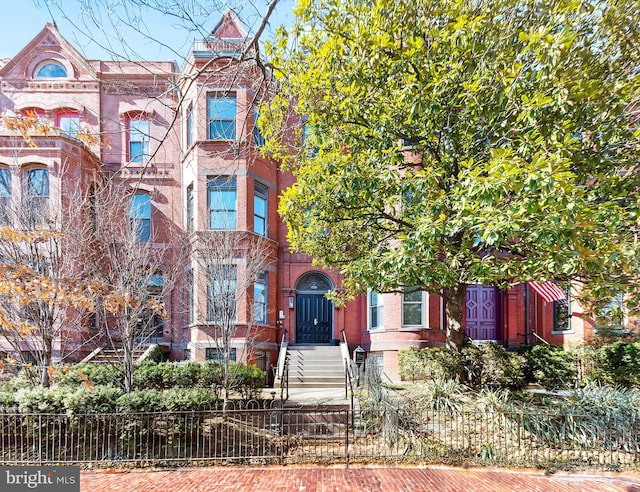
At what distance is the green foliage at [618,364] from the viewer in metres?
A: 10.9

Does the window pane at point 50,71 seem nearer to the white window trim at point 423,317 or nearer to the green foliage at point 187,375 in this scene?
the green foliage at point 187,375

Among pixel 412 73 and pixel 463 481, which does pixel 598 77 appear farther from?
pixel 463 481

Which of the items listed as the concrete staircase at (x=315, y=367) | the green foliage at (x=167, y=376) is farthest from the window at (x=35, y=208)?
the concrete staircase at (x=315, y=367)

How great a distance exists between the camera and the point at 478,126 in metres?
7.23

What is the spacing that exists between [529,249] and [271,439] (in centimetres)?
630

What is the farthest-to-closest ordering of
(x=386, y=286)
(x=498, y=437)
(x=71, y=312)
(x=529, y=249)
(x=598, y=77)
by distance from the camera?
(x=71, y=312) < (x=386, y=286) < (x=498, y=437) < (x=529, y=249) < (x=598, y=77)

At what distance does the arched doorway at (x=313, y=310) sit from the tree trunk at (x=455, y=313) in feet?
21.8

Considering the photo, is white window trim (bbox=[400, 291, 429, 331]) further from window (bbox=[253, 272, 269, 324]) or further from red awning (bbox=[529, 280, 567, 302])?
window (bbox=[253, 272, 269, 324])

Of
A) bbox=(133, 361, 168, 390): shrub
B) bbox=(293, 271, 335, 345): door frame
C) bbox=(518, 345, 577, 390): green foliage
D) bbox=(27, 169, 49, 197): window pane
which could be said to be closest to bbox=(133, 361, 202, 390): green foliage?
bbox=(133, 361, 168, 390): shrub

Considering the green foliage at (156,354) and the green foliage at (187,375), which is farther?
the green foliage at (156,354)

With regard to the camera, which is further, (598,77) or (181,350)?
(181,350)

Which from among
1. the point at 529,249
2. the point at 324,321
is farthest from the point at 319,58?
the point at 324,321

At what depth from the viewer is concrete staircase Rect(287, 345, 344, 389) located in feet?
39.6

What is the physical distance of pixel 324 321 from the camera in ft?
51.5
